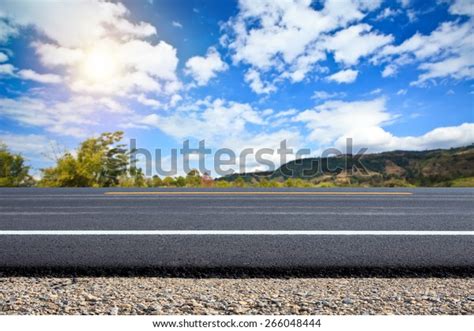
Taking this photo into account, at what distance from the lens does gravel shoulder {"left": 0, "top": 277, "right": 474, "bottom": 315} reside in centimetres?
264

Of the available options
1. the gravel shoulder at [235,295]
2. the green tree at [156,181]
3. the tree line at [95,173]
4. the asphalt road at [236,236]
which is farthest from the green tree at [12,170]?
the gravel shoulder at [235,295]

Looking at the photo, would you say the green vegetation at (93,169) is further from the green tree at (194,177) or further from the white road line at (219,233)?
the white road line at (219,233)

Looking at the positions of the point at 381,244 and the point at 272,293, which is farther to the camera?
the point at 381,244

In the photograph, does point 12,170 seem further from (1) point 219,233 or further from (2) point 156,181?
(1) point 219,233

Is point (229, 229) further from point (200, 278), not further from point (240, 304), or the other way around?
point (240, 304)

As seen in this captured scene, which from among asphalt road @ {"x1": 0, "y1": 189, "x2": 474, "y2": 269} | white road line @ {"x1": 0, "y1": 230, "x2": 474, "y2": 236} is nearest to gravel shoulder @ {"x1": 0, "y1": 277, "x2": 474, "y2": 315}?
asphalt road @ {"x1": 0, "y1": 189, "x2": 474, "y2": 269}

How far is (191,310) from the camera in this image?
2619 mm

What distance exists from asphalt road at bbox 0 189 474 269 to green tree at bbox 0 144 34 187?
18.2m

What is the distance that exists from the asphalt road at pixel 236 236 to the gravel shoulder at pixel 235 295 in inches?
12.7

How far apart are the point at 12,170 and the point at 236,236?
2327 centimetres

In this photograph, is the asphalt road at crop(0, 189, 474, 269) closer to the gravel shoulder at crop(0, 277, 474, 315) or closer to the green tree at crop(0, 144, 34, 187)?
the gravel shoulder at crop(0, 277, 474, 315)

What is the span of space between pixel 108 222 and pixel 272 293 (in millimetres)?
3472
